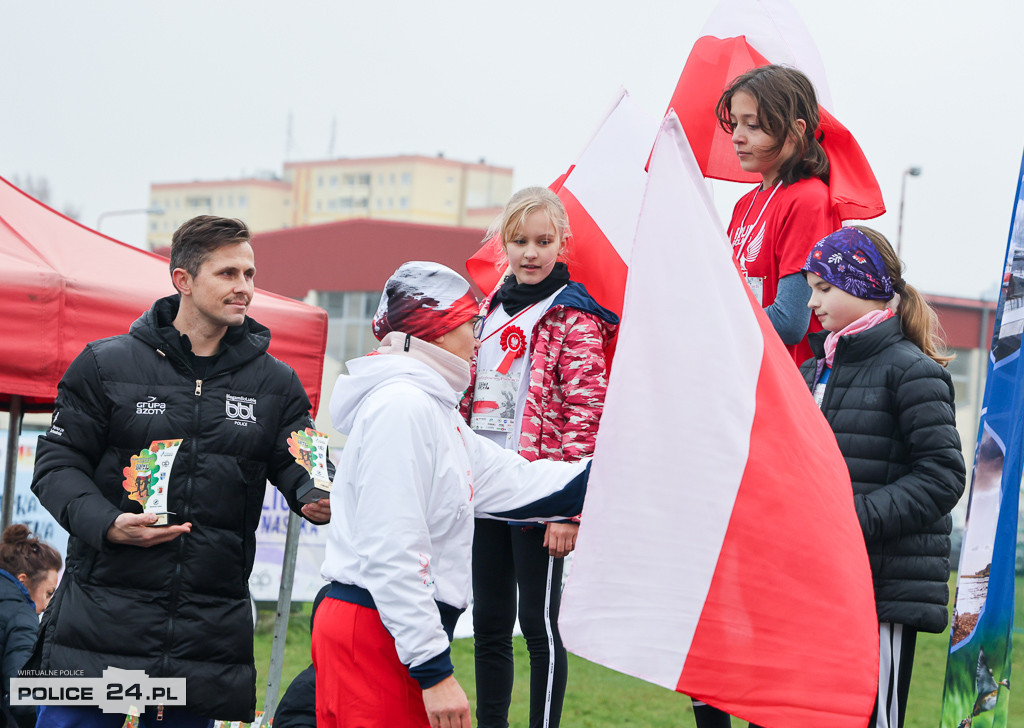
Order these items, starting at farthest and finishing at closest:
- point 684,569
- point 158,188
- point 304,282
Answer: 1. point 158,188
2. point 304,282
3. point 684,569

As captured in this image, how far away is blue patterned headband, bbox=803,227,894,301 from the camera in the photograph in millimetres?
2971

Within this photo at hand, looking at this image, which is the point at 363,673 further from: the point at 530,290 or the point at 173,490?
the point at 530,290

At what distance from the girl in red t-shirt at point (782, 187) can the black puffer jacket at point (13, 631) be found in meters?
2.92

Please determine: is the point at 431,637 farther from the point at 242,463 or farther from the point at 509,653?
the point at 509,653

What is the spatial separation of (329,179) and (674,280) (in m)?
79.4

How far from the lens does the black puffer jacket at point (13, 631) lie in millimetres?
3975

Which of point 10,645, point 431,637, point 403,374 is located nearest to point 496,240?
point 403,374

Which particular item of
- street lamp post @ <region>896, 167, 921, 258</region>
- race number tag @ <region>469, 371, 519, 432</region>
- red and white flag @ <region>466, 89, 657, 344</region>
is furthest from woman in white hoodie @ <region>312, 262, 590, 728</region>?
street lamp post @ <region>896, 167, 921, 258</region>

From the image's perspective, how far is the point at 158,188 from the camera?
84562mm

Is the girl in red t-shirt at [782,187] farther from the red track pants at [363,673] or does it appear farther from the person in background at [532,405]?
the red track pants at [363,673]

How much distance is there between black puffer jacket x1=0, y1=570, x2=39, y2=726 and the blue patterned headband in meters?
3.09

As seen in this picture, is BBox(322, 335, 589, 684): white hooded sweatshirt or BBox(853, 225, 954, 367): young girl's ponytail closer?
BBox(322, 335, 589, 684): white hooded sweatshirt

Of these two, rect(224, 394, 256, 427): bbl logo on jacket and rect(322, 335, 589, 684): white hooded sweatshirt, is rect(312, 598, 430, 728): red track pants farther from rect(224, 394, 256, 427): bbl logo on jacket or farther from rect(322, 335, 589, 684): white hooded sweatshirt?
rect(224, 394, 256, 427): bbl logo on jacket

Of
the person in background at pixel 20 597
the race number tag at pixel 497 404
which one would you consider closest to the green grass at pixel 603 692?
the person in background at pixel 20 597
